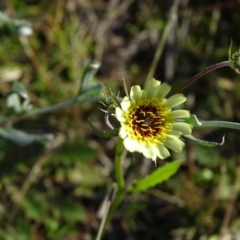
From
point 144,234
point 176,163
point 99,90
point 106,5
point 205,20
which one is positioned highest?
point 106,5

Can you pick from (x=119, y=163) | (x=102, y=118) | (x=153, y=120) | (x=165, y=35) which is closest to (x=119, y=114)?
(x=153, y=120)

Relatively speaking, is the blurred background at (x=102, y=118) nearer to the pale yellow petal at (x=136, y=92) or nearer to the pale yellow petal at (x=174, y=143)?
the pale yellow petal at (x=136, y=92)

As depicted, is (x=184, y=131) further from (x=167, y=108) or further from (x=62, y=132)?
(x=62, y=132)

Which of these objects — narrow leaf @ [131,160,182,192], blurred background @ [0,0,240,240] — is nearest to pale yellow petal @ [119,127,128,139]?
narrow leaf @ [131,160,182,192]

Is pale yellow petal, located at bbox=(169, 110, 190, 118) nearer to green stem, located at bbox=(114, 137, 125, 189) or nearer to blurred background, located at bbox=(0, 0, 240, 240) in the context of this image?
green stem, located at bbox=(114, 137, 125, 189)

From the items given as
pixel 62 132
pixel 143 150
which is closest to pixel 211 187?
pixel 62 132

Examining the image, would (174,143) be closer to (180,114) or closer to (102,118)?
(180,114)
